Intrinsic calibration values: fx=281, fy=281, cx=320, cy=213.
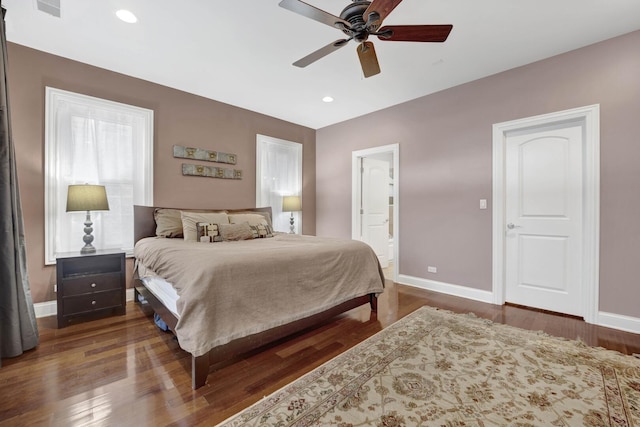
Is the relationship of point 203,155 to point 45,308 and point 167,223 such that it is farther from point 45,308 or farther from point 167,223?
point 45,308

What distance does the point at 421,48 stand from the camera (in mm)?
2816

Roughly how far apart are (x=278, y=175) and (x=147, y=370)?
3569 millimetres

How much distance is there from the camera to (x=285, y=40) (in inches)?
106

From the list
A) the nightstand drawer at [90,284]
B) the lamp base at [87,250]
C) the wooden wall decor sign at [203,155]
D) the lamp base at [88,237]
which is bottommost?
the nightstand drawer at [90,284]

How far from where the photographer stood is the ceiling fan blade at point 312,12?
167 cm

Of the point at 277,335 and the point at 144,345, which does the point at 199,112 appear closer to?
the point at 144,345

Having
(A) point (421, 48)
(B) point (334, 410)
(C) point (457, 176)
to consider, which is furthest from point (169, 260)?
(C) point (457, 176)

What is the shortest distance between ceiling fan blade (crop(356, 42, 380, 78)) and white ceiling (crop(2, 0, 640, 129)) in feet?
1.46

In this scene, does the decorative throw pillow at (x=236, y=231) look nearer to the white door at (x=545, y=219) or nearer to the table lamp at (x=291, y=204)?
the table lamp at (x=291, y=204)

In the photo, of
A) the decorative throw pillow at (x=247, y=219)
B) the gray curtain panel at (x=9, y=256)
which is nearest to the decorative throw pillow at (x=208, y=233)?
the decorative throw pillow at (x=247, y=219)

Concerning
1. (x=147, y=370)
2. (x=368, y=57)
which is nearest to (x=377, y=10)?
(x=368, y=57)

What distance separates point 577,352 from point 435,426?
5.19ft

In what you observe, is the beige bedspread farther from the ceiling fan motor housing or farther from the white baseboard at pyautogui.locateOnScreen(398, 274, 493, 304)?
the ceiling fan motor housing

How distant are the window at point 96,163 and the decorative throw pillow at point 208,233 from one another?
91 centimetres
